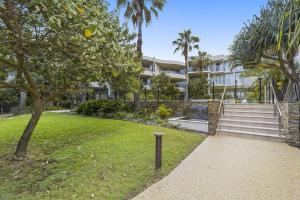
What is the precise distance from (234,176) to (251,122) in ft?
18.1

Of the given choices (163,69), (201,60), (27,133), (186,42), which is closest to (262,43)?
(27,133)

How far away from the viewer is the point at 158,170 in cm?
512

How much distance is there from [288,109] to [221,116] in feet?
10.5

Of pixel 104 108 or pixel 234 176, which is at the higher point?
pixel 104 108

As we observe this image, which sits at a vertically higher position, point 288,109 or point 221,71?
point 221,71

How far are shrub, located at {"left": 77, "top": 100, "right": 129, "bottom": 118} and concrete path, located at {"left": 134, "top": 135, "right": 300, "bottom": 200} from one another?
27.2 feet

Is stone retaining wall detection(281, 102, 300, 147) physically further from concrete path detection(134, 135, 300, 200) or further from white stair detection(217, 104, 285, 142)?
concrete path detection(134, 135, 300, 200)

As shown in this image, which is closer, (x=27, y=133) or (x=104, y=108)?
(x=27, y=133)

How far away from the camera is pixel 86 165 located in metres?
5.37

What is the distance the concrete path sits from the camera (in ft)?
13.1

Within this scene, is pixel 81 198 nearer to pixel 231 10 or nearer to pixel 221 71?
pixel 231 10

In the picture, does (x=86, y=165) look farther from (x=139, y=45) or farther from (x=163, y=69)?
(x=163, y=69)

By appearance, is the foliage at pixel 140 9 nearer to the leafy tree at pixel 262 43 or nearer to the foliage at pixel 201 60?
the leafy tree at pixel 262 43

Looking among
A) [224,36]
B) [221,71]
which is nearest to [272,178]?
[224,36]
